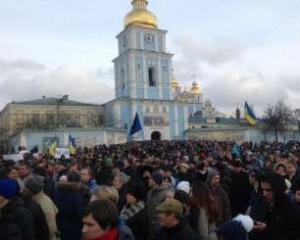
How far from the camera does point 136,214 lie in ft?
20.0

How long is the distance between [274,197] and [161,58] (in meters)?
70.9

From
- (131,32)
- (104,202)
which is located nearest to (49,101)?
(131,32)

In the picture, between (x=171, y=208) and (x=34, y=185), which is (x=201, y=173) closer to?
(x=34, y=185)

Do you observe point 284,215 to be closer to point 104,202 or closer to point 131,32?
point 104,202

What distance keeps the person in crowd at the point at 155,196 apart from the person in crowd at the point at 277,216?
190 centimetres

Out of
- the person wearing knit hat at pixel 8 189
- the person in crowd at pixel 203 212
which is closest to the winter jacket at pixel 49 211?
the person wearing knit hat at pixel 8 189

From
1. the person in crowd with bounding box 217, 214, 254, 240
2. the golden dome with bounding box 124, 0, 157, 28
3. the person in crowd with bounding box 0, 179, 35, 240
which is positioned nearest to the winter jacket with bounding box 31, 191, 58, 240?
the person in crowd with bounding box 0, 179, 35, 240

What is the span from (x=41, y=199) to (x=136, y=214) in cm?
132

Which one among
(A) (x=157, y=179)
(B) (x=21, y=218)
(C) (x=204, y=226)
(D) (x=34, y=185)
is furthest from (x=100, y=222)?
(A) (x=157, y=179)

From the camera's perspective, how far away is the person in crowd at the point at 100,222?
3.78 m

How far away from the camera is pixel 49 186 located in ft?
28.8

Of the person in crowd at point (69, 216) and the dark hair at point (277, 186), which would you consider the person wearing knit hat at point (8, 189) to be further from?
the dark hair at point (277, 186)

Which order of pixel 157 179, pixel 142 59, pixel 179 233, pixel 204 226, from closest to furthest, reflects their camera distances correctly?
pixel 179 233 < pixel 204 226 < pixel 157 179 < pixel 142 59

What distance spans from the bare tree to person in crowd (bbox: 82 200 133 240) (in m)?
69.8
